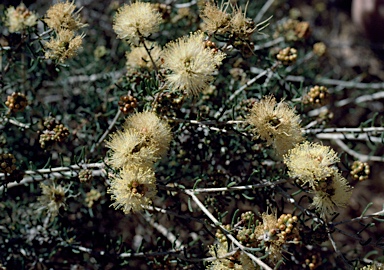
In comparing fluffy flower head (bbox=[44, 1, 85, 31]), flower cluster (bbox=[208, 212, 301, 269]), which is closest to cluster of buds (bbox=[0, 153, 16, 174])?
fluffy flower head (bbox=[44, 1, 85, 31])

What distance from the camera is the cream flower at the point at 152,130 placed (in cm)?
208

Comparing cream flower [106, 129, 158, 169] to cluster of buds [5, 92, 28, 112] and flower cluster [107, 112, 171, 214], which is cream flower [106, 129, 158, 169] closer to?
flower cluster [107, 112, 171, 214]

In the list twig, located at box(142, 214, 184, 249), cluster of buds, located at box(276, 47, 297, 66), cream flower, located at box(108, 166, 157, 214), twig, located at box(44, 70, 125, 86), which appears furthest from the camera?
twig, located at box(44, 70, 125, 86)

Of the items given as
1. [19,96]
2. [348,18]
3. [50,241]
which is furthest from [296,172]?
[348,18]

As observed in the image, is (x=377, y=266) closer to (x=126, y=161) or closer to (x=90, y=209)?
(x=126, y=161)


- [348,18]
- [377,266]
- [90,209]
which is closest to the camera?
[377,266]

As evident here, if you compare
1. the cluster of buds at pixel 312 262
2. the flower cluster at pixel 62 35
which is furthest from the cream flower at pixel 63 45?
the cluster of buds at pixel 312 262

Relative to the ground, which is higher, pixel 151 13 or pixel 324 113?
pixel 151 13

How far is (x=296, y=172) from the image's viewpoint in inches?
80.7

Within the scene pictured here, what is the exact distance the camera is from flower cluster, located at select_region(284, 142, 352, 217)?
80.0 inches

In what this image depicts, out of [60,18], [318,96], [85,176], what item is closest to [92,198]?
[85,176]

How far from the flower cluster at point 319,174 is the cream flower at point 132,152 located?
0.67m

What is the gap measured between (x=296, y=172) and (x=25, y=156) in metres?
1.91

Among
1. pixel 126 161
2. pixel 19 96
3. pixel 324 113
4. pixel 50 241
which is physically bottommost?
pixel 50 241
